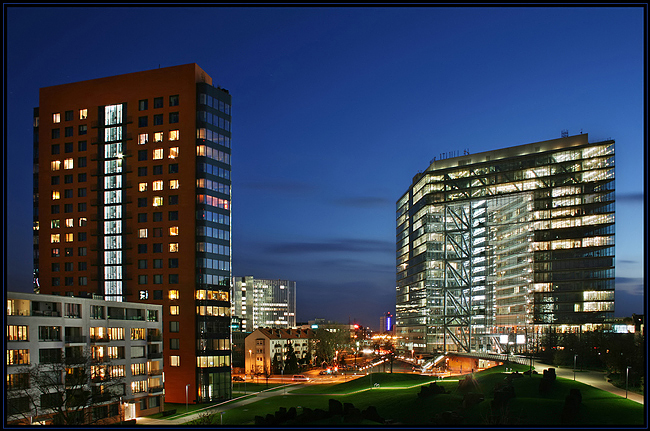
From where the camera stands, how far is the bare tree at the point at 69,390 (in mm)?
58394

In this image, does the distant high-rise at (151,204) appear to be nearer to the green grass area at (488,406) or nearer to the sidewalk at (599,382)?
the green grass area at (488,406)

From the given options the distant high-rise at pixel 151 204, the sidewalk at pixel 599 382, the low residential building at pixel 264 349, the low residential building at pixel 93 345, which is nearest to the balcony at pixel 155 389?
the low residential building at pixel 93 345

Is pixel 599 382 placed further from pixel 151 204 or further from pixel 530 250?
pixel 530 250

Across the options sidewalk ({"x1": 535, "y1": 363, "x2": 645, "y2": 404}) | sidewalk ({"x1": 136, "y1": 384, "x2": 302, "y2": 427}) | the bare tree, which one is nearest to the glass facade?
sidewalk ({"x1": 136, "y1": 384, "x2": 302, "y2": 427})

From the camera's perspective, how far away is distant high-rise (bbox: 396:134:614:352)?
159 meters

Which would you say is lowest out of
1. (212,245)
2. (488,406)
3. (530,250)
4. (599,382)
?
(599,382)

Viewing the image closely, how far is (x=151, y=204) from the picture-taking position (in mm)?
107500

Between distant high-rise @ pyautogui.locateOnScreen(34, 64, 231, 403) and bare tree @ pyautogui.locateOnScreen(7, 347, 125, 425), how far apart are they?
76.3 feet

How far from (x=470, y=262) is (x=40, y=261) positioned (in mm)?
105591

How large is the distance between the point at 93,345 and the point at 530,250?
12690 centimetres

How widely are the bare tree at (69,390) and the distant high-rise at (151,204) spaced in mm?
23256

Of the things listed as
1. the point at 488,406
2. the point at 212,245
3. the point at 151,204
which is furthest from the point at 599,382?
the point at 151,204

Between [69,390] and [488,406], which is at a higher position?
[69,390]

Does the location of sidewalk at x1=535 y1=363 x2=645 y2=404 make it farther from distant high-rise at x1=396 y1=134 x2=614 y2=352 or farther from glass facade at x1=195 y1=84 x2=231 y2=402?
distant high-rise at x1=396 y1=134 x2=614 y2=352
